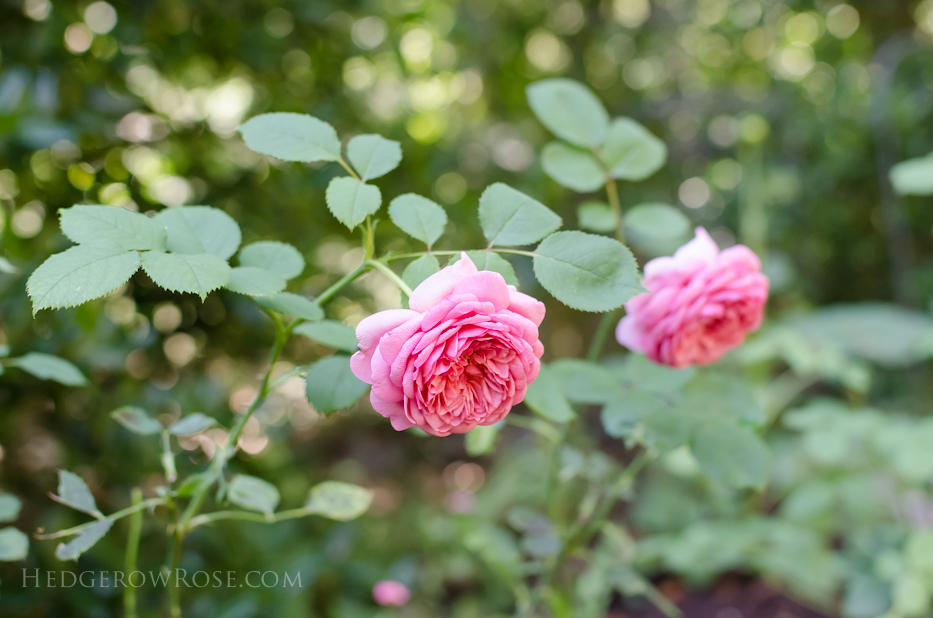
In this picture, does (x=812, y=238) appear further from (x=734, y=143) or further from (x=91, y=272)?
(x=91, y=272)

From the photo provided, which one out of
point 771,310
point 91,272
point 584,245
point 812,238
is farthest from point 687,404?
point 812,238

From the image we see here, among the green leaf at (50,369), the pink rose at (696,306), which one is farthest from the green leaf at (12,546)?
the pink rose at (696,306)

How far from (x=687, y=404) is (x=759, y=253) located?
1.37 metres

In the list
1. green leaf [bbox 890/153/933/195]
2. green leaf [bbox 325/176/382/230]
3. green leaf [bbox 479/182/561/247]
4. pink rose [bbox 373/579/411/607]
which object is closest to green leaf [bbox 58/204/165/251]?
green leaf [bbox 325/176/382/230]

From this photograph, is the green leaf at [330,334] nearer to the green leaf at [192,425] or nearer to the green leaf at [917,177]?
the green leaf at [192,425]

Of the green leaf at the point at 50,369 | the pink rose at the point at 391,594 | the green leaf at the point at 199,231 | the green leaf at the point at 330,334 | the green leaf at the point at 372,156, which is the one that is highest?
the green leaf at the point at 372,156

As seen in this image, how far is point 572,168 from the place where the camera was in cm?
59

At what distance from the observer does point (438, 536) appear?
129cm

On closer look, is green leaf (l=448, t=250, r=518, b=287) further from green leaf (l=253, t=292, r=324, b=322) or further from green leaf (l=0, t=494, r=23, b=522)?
green leaf (l=0, t=494, r=23, b=522)

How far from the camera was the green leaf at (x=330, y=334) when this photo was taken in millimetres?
453

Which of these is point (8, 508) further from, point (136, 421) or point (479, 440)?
point (479, 440)

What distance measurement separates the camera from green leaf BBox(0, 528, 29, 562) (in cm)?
44

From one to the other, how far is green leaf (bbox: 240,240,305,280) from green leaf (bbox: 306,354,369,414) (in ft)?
0.27

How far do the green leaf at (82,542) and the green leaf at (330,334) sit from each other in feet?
0.65
